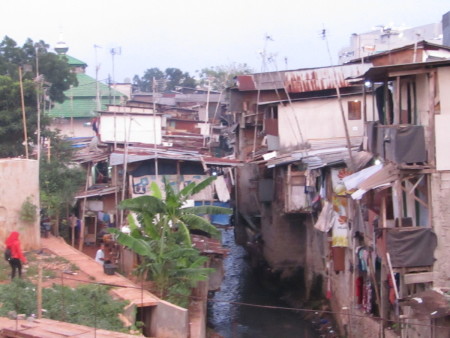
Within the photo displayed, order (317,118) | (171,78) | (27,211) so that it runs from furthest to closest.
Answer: (171,78)
(317,118)
(27,211)

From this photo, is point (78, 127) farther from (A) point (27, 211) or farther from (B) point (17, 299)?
(B) point (17, 299)

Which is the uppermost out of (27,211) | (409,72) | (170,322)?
(409,72)

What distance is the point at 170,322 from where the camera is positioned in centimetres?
1427

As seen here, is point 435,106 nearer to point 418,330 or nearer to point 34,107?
point 418,330

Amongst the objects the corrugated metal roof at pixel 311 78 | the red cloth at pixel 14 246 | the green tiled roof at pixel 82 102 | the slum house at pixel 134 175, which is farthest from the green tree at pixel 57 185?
the green tiled roof at pixel 82 102

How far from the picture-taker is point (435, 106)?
1325 cm

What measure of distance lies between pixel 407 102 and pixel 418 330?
4737 millimetres

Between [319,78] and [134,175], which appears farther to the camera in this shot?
[319,78]

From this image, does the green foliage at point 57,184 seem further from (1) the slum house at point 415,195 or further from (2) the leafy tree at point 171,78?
(2) the leafy tree at point 171,78

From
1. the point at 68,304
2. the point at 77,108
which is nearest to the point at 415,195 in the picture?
the point at 68,304

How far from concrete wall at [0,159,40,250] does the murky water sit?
5.38m

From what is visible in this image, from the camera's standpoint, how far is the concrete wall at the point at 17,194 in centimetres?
1798

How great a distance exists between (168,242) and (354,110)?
983 centimetres

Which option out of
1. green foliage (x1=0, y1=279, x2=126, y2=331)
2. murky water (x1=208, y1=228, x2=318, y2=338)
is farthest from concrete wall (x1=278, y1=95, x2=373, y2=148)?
green foliage (x1=0, y1=279, x2=126, y2=331)
